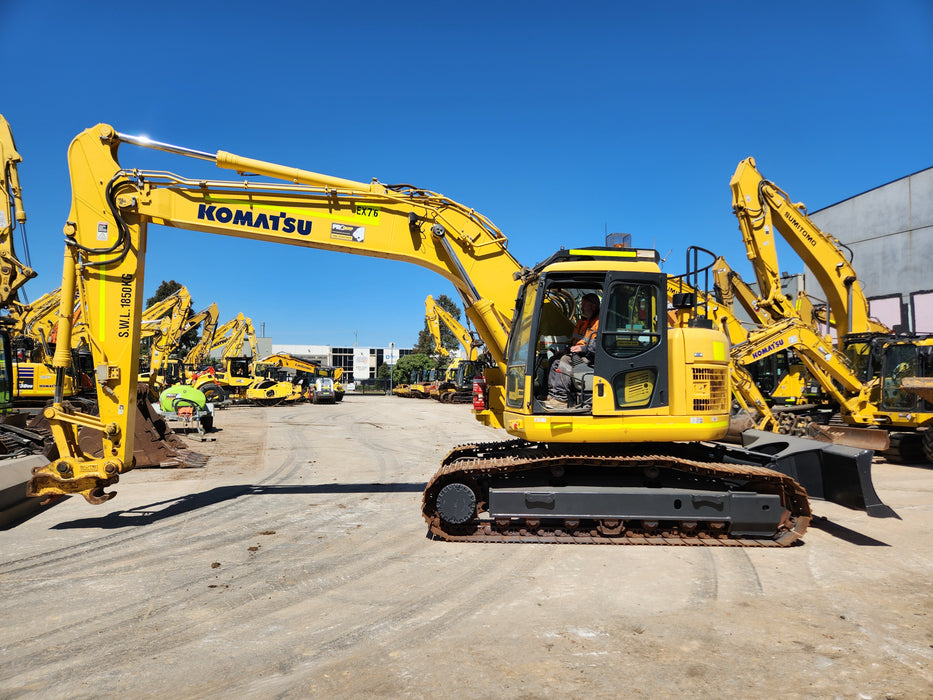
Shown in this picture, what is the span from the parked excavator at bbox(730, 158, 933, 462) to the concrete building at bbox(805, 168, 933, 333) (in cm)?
1416

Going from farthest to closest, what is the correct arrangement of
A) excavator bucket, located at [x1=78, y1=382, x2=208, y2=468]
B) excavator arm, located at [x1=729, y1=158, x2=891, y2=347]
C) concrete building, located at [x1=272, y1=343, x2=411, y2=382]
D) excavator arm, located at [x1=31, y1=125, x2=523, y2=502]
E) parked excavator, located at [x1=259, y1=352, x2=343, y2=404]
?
concrete building, located at [x1=272, y1=343, x2=411, y2=382]
parked excavator, located at [x1=259, y1=352, x2=343, y2=404]
excavator arm, located at [x1=729, y1=158, x2=891, y2=347]
excavator bucket, located at [x1=78, y1=382, x2=208, y2=468]
excavator arm, located at [x1=31, y1=125, x2=523, y2=502]

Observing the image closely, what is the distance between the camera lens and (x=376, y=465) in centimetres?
1266

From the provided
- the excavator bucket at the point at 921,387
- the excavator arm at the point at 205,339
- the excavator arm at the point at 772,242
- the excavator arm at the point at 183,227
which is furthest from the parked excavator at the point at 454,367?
the excavator arm at the point at 183,227

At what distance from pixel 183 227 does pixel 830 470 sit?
8568mm

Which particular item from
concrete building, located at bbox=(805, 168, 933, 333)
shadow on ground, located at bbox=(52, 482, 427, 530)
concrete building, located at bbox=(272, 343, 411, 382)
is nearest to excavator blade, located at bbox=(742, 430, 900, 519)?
shadow on ground, located at bbox=(52, 482, 427, 530)

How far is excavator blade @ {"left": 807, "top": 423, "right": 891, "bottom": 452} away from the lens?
12226 mm

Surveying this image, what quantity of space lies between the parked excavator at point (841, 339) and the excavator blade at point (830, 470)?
7.01 meters

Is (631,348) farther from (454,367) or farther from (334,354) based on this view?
(334,354)

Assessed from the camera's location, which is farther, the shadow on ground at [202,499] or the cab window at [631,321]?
the shadow on ground at [202,499]

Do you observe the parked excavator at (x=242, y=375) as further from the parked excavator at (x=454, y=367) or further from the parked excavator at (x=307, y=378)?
the parked excavator at (x=454, y=367)

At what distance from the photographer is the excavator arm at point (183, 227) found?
7.39 metres

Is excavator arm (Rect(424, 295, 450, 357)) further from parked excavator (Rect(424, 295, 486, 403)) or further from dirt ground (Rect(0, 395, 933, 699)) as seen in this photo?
dirt ground (Rect(0, 395, 933, 699))

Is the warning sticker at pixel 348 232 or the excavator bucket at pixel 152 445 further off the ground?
the warning sticker at pixel 348 232

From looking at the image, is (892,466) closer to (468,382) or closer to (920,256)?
(920,256)
